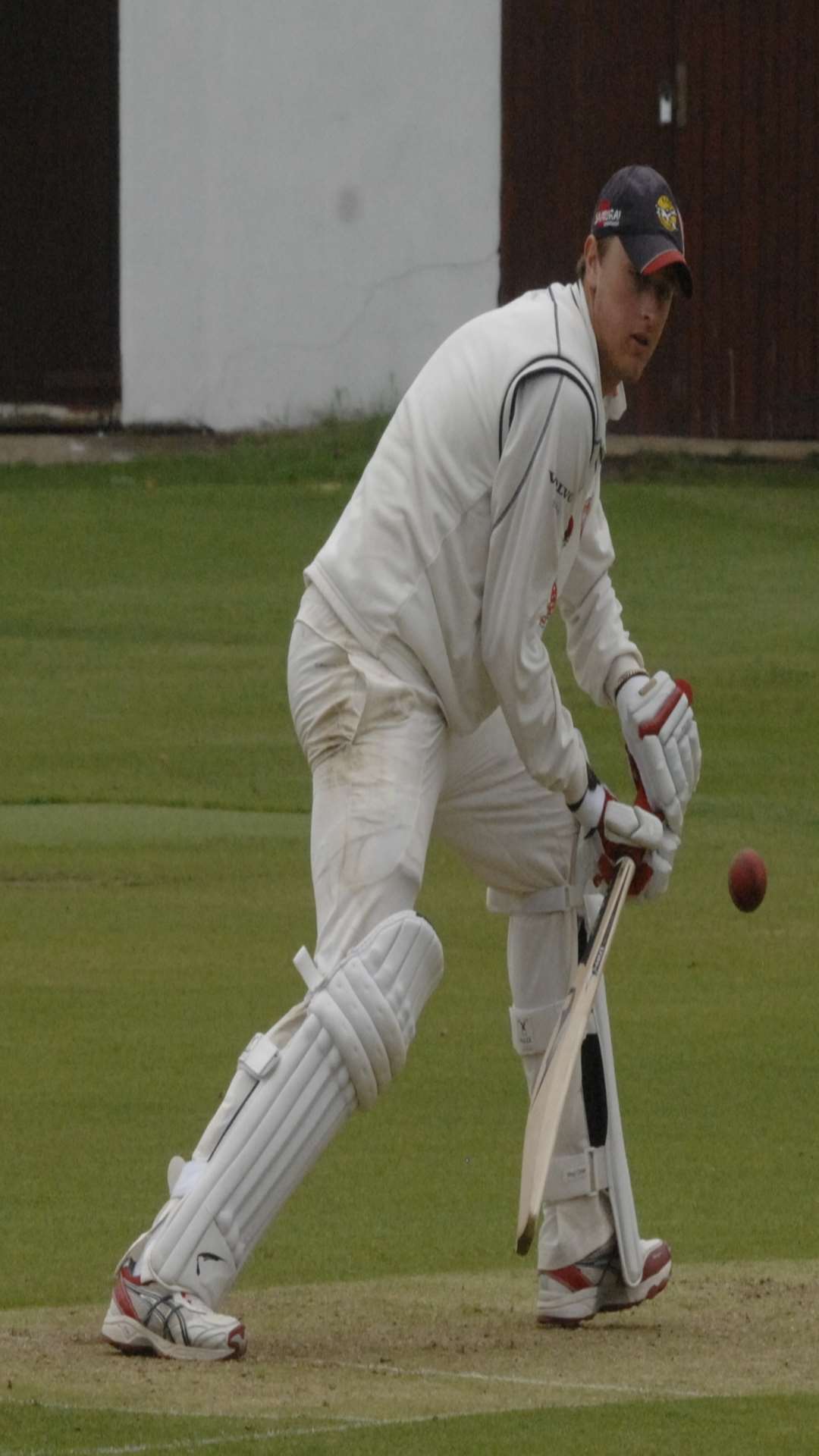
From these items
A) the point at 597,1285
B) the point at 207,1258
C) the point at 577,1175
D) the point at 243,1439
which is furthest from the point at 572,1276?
the point at 243,1439

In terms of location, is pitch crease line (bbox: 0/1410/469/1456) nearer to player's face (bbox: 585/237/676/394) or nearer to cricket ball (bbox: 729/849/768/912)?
player's face (bbox: 585/237/676/394)

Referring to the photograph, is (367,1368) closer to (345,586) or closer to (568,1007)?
(568,1007)

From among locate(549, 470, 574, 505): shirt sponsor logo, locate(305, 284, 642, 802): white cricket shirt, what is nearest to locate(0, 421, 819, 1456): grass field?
locate(305, 284, 642, 802): white cricket shirt

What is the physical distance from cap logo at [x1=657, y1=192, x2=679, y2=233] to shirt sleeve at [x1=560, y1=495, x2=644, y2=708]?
0.62 m

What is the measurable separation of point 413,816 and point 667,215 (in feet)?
3.98

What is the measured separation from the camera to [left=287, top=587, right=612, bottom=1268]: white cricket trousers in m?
5.57

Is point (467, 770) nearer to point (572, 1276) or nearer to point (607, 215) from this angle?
point (572, 1276)

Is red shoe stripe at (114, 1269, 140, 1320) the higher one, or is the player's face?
the player's face

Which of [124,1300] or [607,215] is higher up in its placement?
[607,215]

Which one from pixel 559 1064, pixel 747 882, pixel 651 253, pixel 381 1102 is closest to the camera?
pixel 559 1064

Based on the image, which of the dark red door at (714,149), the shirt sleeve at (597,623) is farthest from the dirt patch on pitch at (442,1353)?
the dark red door at (714,149)

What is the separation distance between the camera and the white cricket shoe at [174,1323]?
536 cm

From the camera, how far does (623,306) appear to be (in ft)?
19.0

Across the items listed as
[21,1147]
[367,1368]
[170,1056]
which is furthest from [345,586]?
[170,1056]
